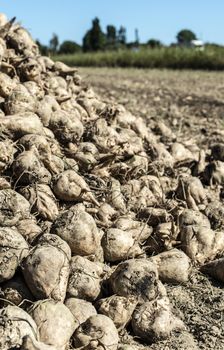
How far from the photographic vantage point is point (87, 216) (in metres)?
3.63

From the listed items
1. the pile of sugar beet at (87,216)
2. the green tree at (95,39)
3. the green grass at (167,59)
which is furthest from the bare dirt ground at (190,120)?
the green tree at (95,39)

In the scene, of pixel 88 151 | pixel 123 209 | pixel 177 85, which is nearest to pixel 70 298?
pixel 123 209

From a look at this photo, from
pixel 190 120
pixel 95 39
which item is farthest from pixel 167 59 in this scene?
pixel 95 39

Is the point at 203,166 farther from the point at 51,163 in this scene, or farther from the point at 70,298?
the point at 70,298

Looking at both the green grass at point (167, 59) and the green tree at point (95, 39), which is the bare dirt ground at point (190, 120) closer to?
the green grass at point (167, 59)

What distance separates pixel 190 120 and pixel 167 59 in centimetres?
1521

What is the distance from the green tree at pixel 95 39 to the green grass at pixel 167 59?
23.0 metres

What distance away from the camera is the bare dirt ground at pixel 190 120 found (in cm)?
340

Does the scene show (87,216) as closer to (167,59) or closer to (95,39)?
(167,59)

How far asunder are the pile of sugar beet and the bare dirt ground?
9 cm

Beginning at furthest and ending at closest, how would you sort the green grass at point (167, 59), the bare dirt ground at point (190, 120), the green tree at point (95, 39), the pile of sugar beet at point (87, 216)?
the green tree at point (95, 39)
the green grass at point (167, 59)
the bare dirt ground at point (190, 120)
the pile of sugar beet at point (87, 216)

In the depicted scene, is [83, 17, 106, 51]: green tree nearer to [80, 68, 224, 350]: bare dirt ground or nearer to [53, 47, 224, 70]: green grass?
[53, 47, 224, 70]: green grass

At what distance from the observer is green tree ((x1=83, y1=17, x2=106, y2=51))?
49906 mm

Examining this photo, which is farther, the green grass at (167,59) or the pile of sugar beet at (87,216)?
the green grass at (167,59)
